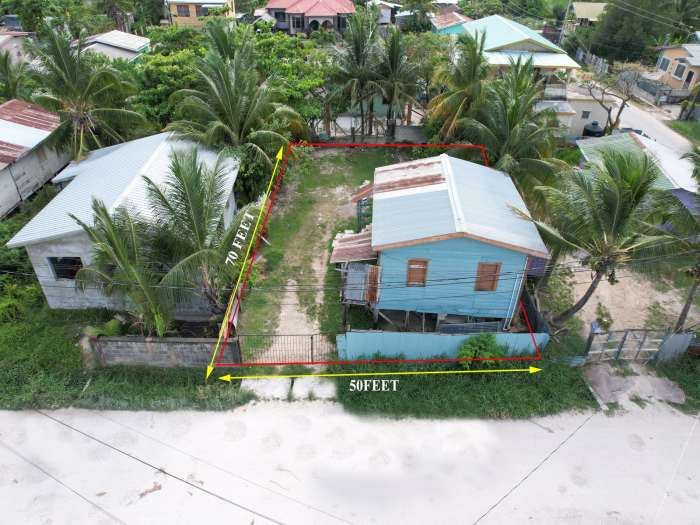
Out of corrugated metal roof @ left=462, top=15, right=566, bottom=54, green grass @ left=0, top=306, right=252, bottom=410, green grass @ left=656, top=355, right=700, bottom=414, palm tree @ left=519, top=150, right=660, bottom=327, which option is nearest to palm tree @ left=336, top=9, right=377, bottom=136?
corrugated metal roof @ left=462, top=15, right=566, bottom=54

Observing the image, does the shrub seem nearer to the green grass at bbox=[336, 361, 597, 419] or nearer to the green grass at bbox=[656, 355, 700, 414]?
the green grass at bbox=[336, 361, 597, 419]

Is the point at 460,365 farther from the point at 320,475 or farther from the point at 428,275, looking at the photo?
the point at 320,475

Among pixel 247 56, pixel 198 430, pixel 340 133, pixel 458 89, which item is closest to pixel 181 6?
pixel 340 133

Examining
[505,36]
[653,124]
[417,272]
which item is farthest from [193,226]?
[653,124]

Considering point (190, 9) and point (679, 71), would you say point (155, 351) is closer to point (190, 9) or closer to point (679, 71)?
point (679, 71)

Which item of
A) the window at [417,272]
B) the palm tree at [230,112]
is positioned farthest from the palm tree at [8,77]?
the window at [417,272]

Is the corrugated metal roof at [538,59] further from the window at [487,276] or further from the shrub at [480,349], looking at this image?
the shrub at [480,349]
